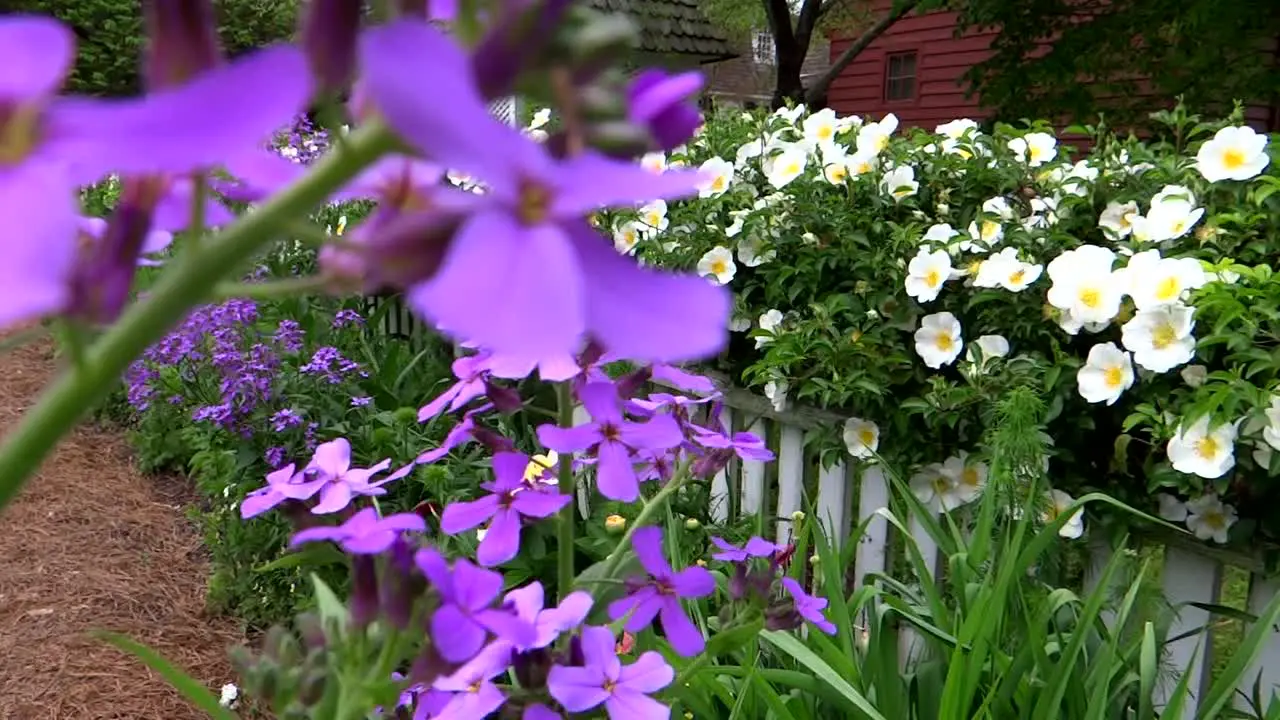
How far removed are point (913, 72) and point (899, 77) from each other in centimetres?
21

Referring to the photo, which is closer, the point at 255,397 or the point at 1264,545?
the point at 1264,545

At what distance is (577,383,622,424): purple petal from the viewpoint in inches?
34.9

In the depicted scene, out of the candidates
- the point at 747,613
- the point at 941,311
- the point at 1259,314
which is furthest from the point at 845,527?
the point at 747,613

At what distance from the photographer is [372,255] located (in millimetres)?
333

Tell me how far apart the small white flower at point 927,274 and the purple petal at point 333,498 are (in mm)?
1792

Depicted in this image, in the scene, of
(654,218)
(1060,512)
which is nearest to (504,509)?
(1060,512)

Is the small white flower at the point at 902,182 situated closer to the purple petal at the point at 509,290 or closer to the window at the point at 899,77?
the purple petal at the point at 509,290

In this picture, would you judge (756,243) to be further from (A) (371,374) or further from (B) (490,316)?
(B) (490,316)

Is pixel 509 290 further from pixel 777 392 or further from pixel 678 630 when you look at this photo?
pixel 777 392

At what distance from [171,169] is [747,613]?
0.90 meters

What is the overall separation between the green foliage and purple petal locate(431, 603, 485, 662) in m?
6.37

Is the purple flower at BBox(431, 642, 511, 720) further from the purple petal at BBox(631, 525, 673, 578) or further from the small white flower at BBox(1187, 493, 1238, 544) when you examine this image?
the small white flower at BBox(1187, 493, 1238, 544)

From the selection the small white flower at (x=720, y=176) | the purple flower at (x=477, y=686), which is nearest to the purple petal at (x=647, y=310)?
the purple flower at (x=477, y=686)

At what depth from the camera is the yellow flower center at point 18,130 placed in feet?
0.90
